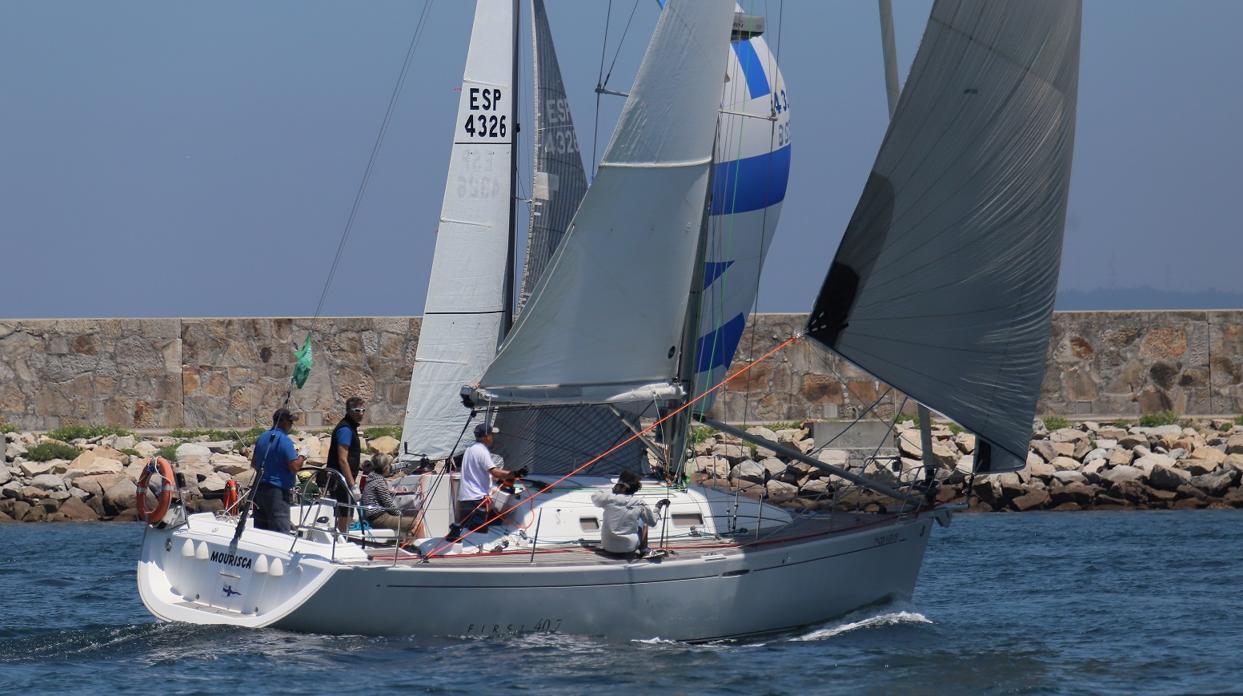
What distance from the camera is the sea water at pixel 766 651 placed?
1212cm

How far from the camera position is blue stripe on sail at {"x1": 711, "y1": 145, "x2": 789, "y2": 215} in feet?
54.3

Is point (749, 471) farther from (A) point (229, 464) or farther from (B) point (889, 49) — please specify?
(B) point (889, 49)

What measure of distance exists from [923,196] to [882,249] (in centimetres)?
51

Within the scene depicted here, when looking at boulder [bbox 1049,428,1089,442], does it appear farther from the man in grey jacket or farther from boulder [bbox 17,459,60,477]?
boulder [bbox 17,459,60,477]

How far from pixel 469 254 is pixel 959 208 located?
5883 mm

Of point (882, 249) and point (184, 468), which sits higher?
point (882, 249)

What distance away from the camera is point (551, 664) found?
40.6 ft

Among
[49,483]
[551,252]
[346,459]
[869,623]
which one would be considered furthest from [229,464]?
[869,623]

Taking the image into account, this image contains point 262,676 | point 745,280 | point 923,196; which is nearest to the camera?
point 262,676

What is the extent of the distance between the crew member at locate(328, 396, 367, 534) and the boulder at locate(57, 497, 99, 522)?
34.0 feet

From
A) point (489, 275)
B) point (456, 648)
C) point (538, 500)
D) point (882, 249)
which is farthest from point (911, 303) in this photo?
point (489, 275)

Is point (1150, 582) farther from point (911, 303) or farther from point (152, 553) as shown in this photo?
point (152, 553)

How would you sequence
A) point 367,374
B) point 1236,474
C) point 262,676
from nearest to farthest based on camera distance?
1. point 262,676
2. point 1236,474
3. point 367,374

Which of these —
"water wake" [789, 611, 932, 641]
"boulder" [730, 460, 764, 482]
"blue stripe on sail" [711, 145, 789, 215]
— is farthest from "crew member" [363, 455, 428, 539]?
"boulder" [730, 460, 764, 482]
